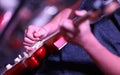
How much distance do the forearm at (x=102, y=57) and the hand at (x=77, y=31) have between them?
0.6 inches

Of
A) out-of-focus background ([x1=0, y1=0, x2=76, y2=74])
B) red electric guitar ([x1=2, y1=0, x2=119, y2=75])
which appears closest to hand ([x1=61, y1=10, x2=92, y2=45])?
red electric guitar ([x1=2, y1=0, x2=119, y2=75])

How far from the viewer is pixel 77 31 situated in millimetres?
507

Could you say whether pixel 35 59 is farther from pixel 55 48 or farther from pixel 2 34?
pixel 2 34

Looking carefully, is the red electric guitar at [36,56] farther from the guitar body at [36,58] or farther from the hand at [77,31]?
the hand at [77,31]

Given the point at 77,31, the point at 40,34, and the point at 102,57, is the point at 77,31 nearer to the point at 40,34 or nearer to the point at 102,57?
the point at 102,57

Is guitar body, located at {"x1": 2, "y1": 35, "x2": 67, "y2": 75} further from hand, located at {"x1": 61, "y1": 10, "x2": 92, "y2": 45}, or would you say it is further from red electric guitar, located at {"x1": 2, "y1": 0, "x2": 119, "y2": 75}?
hand, located at {"x1": 61, "y1": 10, "x2": 92, "y2": 45}

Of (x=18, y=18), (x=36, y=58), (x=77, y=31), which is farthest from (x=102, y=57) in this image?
(x=18, y=18)

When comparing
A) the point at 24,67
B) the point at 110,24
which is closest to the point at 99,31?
the point at 110,24

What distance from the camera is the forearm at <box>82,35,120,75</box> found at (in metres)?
0.54

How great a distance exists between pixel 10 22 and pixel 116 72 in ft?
1.70

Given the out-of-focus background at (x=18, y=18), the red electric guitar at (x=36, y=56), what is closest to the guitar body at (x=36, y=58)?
the red electric guitar at (x=36, y=56)

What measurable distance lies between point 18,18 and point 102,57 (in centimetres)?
47

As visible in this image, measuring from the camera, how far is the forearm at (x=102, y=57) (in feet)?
1.76

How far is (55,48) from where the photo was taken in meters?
0.74
